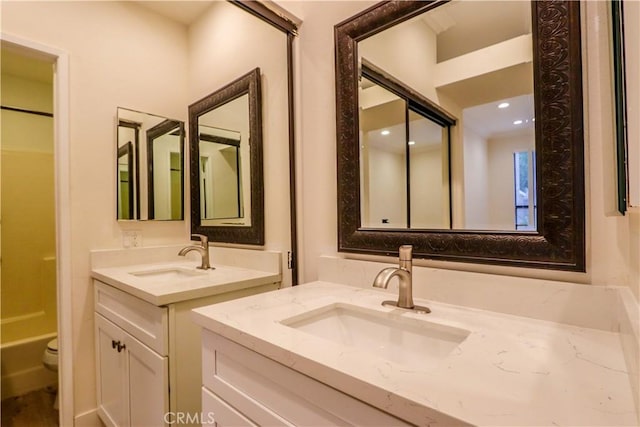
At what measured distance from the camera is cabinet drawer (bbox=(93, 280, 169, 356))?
112 centimetres

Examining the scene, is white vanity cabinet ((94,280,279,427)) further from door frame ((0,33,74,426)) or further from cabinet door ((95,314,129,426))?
→ door frame ((0,33,74,426))

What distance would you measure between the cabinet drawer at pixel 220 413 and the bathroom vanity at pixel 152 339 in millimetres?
332

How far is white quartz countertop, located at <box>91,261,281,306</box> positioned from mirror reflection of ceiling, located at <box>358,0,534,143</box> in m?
1.04

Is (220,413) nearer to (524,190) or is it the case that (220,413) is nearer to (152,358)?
(152,358)

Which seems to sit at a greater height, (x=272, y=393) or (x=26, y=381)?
(x=272, y=393)

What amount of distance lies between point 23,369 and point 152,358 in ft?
5.66

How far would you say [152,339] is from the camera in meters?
1.16

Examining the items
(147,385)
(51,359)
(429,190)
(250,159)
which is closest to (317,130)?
(250,159)

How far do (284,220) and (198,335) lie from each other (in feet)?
2.00

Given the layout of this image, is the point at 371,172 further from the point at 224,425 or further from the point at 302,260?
the point at 224,425

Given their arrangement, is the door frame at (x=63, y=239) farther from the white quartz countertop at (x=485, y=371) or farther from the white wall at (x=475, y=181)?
the white wall at (x=475, y=181)

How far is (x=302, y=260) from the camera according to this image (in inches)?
57.5

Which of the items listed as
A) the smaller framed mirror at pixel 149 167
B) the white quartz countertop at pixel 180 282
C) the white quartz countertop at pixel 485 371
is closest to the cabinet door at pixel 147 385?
the white quartz countertop at pixel 180 282

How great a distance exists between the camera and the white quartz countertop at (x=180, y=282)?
1.16 meters
